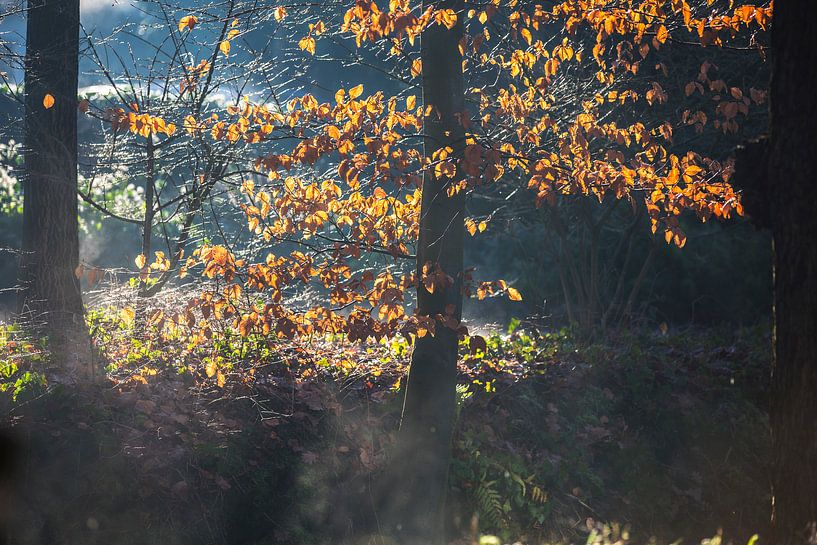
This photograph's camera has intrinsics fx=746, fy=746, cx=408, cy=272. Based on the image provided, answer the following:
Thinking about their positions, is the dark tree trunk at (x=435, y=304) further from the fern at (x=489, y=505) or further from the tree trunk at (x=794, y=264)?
the tree trunk at (x=794, y=264)

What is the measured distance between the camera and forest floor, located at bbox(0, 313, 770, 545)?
642 cm

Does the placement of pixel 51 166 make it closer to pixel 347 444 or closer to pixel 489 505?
pixel 347 444

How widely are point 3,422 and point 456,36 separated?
520cm

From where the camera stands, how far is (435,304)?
6695mm

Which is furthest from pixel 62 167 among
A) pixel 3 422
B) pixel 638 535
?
pixel 638 535

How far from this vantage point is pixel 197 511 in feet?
21.4

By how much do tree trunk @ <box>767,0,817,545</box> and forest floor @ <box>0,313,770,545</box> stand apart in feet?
4.82

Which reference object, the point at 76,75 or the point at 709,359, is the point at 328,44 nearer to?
the point at 76,75

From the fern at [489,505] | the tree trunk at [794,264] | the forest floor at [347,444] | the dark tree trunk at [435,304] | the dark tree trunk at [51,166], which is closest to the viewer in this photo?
the tree trunk at [794,264]

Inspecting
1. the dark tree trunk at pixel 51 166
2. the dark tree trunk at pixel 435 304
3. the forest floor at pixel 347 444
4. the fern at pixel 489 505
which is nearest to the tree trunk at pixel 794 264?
the forest floor at pixel 347 444

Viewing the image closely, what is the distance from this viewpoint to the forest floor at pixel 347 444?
6418mm

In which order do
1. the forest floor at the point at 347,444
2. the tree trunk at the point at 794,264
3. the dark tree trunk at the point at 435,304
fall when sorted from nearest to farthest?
the tree trunk at the point at 794,264
the forest floor at the point at 347,444
the dark tree trunk at the point at 435,304

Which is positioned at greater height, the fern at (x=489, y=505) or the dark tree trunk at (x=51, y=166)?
the dark tree trunk at (x=51, y=166)

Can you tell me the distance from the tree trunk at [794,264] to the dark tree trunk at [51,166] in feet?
24.3
